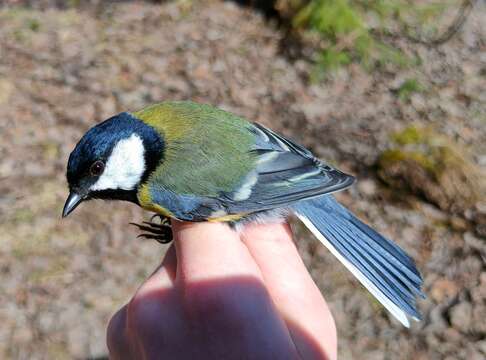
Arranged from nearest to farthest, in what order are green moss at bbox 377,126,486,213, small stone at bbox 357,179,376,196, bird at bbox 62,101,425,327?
bird at bbox 62,101,425,327 < green moss at bbox 377,126,486,213 < small stone at bbox 357,179,376,196

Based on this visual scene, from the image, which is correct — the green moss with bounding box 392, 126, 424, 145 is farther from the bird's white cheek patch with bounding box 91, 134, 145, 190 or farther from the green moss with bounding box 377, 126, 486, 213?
the bird's white cheek patch with bounding box 91, 134, 145, 190

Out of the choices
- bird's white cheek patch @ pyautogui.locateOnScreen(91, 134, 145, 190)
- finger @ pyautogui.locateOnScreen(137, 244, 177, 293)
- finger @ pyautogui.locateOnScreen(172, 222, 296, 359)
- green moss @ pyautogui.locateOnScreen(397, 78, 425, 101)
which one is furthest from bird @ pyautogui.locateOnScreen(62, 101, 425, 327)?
green moss @ pyautogui.locateOnScreen(397, 78, 425, 101)

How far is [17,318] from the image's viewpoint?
2705 millimetres

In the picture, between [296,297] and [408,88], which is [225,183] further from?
[408,88]

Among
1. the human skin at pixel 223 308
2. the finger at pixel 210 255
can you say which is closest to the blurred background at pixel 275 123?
the human skin at pixel 223 308

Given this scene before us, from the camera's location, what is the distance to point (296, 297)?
1.59 meters

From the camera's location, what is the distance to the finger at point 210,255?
4.87ft

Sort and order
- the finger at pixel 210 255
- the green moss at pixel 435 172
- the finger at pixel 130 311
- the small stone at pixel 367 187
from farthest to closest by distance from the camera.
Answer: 1. the small stone at pixel 367 187
2. the green moss at pixel 435 172
3. the finger at pixel 130 311
4. the finger at pixel 210 255

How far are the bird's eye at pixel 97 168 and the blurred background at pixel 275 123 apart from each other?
1126 millimetres

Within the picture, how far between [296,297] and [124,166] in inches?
32.2

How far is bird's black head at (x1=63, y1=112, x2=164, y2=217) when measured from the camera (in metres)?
1.88

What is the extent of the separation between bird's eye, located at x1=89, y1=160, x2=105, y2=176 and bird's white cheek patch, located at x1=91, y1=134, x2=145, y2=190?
16 mm

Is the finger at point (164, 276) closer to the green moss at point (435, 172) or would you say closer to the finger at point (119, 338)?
the finger at point (119, 338)

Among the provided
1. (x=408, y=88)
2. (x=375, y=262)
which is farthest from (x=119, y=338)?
(x=408, y=88)
